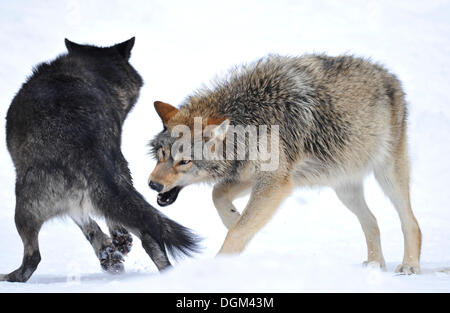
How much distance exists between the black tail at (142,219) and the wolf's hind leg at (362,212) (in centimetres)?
204

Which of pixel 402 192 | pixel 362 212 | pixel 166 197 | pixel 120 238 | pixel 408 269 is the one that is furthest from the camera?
pixel 362 212

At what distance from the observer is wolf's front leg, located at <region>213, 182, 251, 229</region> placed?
5633 mm

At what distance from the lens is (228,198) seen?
570 cm

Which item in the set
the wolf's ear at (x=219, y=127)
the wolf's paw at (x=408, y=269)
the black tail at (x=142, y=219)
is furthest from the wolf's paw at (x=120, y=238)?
the wolf's paw at (x=408, y=269)

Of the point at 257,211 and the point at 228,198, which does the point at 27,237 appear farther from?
the point at 228,198

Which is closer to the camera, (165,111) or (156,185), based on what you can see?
(156,185)

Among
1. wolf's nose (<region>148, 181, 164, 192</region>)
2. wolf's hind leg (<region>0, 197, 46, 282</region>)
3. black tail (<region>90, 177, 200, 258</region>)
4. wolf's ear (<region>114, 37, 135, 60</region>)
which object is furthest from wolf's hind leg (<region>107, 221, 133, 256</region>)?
wolf's ear (<region>114, 37, 135, 60</region>)

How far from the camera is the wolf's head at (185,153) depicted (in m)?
5.00

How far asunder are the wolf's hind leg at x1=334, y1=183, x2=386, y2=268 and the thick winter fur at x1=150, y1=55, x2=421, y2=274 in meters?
0.01

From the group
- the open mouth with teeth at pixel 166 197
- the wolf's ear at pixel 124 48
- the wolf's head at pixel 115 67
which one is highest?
the wolf's ear at pixel 124 48

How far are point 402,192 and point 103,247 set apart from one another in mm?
2781

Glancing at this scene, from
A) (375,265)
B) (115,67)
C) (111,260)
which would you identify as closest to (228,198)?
(111,260)

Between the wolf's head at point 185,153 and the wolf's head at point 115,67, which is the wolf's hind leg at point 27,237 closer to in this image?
the wolf's head at point 185,153
